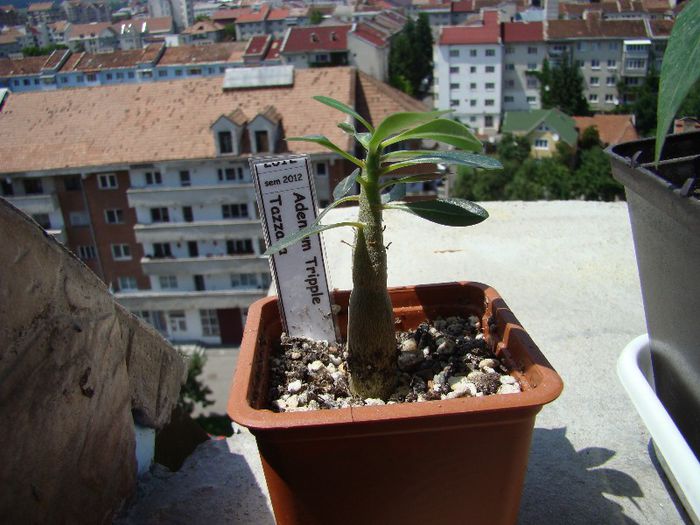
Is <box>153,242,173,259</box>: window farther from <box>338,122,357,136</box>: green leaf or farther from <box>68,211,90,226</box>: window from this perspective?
<box>338,122,357,136</box>: green leaf

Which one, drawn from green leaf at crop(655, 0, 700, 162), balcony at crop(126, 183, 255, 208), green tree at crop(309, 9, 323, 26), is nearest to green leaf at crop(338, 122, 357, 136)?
green leaf at crop(655, 0, 700, 162)

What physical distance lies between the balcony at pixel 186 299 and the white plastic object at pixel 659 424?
1131cm

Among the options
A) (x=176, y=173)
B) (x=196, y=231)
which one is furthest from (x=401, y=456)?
(x=196, y=231)

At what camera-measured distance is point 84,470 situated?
84 centimetres

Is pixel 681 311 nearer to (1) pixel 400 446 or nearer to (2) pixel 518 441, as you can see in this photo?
(2) pixel 518 441

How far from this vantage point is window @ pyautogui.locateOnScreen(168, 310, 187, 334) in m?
12.7

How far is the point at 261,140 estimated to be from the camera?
10383 millimetres

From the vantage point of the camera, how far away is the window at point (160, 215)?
11.7 m

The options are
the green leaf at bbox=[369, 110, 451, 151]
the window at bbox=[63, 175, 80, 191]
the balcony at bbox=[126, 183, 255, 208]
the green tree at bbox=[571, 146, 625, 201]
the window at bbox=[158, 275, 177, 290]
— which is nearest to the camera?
the green leaf at bbox=[369, 110, 451, 151]

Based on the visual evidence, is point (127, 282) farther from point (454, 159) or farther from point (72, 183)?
point (454, 159)

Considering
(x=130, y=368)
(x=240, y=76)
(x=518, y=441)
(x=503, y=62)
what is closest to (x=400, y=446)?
(x=518, y=441)

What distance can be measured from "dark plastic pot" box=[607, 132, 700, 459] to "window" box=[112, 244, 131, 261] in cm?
1220

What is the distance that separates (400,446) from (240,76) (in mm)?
11342

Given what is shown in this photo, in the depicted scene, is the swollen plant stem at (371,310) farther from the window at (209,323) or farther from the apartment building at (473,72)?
the apartment building at (473,72)
